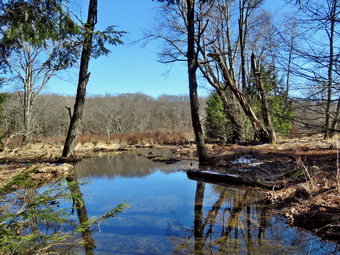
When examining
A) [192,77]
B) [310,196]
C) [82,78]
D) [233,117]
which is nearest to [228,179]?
[310,196]

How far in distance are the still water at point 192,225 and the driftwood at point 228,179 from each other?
0.33 meters

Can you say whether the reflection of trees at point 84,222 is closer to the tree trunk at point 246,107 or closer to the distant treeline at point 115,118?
the distant treeline at point 115,118

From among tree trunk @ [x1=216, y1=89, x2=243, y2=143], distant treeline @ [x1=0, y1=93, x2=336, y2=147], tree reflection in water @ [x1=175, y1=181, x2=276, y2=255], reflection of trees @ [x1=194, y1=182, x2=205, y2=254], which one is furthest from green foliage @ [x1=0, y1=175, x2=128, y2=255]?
tree trunk @ [x1=216, y1=89, x2=243, y2=143]

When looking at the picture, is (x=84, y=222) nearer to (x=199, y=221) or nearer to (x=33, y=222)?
(x=33, y=222)

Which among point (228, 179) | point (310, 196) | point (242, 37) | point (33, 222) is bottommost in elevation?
point (228, 179)

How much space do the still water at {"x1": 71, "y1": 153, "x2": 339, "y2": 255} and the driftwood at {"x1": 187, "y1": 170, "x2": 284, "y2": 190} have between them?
12.9 inches

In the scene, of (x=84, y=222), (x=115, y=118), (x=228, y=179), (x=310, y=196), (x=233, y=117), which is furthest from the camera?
(x=115, y=118)

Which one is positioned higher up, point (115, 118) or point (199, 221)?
point (115, 118)

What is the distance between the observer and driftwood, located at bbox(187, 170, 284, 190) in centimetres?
542

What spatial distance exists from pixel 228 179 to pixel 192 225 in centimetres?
291

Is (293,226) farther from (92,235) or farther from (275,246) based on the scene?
(92,235)

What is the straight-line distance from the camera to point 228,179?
619cm

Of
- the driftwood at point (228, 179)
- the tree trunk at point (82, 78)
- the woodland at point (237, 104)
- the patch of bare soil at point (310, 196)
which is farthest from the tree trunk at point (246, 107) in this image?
the driftwood at point (228, 179)

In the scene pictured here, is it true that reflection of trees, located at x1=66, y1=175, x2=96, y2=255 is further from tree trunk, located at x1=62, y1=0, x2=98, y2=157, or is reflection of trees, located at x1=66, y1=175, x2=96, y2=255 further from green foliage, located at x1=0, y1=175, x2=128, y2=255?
tree trunk, located at x1=62, y1=0, x2=98, y2=157
